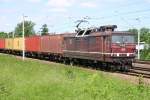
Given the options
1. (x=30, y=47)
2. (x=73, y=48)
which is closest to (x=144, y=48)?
(x=30, y=47)

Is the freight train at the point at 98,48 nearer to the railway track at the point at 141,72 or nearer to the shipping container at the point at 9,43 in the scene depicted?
the railway track at the point at 141,72

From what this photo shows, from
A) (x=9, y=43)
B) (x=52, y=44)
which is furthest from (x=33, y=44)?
(x=9, y=43)

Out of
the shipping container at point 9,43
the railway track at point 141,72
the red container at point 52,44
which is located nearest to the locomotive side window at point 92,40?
the railway track at point 141,72

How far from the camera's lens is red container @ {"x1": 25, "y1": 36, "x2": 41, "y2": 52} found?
180 ft

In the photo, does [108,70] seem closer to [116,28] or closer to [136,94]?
A: [116,28]

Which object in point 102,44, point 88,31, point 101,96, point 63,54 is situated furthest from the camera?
point 63,54

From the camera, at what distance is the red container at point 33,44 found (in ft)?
180

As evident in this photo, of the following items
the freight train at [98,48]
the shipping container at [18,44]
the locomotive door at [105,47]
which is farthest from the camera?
the shipping container at [18,44]

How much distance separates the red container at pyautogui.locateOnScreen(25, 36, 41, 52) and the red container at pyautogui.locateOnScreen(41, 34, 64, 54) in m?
1.91

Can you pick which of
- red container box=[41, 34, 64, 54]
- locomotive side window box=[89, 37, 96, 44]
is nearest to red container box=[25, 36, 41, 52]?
red container box=[41, 34, 64, 54]

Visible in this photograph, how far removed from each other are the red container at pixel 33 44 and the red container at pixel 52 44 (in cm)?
191

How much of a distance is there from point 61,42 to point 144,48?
25997 millimetres

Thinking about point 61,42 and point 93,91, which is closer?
point 93,91

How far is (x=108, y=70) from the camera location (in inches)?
1244
